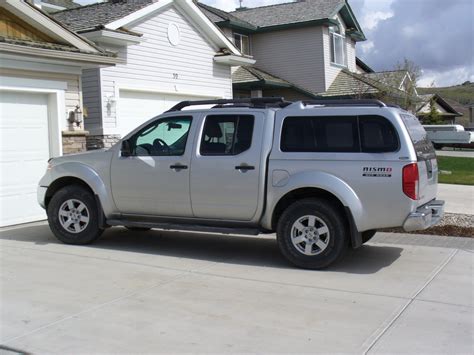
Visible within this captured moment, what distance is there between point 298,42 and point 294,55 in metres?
0.62

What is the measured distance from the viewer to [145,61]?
48.0 feet

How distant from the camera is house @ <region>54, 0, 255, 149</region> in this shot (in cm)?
1352

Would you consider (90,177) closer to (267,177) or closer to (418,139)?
(267,177)

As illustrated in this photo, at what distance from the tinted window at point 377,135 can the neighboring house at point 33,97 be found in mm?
5995

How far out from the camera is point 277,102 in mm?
7531

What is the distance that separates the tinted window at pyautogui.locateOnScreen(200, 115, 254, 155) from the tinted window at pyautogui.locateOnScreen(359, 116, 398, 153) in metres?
1.42

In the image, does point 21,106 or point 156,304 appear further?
point 21,106

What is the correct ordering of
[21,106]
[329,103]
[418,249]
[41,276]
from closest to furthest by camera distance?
[41,276]
[329,103]
[418,249]
[21,106]

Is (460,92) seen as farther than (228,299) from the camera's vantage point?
Yes

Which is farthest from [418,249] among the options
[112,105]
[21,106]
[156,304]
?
[112,105]

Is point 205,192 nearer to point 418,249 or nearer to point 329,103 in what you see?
point 329,103

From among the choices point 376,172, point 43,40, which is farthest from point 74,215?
point 376,172

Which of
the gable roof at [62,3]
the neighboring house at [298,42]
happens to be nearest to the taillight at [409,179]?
the gable roof at [62,3]

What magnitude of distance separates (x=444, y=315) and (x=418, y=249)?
289 centimetres
